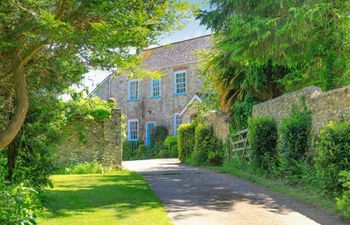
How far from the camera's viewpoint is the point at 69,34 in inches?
227

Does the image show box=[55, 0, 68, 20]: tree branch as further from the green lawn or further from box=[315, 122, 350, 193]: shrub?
box=[315, 122, 350, 193]: shrub

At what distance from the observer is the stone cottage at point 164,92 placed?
92.5 ft

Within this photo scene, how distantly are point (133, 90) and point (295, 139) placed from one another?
22.1 m

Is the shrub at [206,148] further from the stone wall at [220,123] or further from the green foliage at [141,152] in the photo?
the green foliage at [141,152]

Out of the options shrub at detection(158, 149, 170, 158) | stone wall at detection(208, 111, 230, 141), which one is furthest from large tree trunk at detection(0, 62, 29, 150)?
shrub at detection(158, 149, 170, 158)

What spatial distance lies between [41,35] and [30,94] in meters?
2.90

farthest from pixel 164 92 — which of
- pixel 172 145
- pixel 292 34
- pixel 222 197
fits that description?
pixel 222 197

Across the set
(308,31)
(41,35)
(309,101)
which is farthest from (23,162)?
(308,31)

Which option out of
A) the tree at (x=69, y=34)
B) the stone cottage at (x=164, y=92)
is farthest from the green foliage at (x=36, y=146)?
the stone cottage at (x=164, y=92)

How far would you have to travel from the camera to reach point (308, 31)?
11773 millimetres

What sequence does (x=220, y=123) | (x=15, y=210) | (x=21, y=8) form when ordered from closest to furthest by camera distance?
(x=15, y=210)
(x=21, y=8)
(x=220, y=123)

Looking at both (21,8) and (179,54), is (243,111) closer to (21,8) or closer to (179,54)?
(21,8)

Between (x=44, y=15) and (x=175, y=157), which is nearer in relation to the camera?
(x=44, y=15)

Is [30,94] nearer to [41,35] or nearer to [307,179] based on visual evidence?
[41,35]
